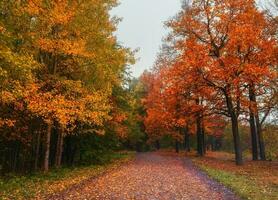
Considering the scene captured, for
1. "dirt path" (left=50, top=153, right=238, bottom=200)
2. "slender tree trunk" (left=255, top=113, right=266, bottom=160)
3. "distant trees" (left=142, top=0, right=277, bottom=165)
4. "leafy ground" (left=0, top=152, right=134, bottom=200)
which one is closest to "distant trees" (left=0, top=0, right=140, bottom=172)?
"leafy ground" (left=0, top=152, right=134, bottom=200)

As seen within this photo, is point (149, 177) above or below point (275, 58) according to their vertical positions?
below

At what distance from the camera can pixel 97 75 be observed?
22984 millimetres

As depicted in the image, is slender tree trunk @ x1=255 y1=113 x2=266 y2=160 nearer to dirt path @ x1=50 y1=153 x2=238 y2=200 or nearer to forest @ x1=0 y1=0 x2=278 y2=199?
forest @ x1=0 y1=0 x2=278 y2=199

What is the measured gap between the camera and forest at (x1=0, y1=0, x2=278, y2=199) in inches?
697

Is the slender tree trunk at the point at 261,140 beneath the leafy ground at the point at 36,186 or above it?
above

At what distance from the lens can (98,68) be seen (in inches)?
874

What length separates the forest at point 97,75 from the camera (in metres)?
17.7

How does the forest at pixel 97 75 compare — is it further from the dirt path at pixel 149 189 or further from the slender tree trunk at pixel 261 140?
the dirt path at pixel 149 189

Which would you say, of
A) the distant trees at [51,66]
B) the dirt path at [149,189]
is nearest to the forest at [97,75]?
the distant trees at [51,66]

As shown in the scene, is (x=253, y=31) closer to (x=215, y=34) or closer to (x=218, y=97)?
(x=215, y=34)

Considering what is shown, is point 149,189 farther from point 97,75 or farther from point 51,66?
point 51,66

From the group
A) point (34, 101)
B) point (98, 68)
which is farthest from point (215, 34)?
point (34, 101)

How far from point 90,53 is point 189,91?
39.1ft

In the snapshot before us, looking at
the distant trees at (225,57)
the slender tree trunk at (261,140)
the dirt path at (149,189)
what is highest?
the distant trees at (225,57)
